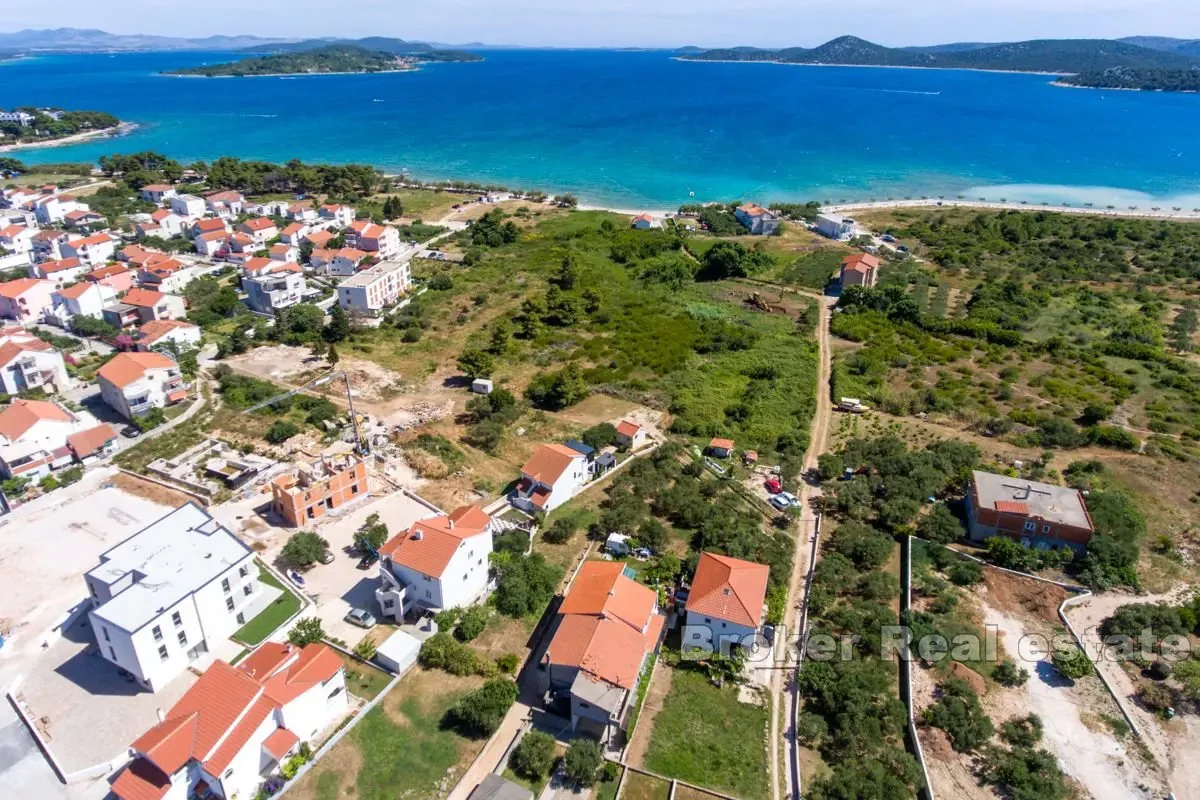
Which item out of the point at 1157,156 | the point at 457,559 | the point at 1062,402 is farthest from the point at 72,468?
the point at 1157,156

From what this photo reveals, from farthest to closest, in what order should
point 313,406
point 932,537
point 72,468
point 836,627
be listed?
1. point 313,406
2. point 72,468
3. point 932,537
4. point 836,627

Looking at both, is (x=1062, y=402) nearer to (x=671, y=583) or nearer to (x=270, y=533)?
(x=671, y=583)

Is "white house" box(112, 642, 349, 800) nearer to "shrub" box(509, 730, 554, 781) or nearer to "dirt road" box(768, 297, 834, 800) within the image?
"shrub" box(509, 730, 554, 781)

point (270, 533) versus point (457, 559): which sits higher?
point (457, 559)

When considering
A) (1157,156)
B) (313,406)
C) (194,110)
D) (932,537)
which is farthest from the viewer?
(194,110)

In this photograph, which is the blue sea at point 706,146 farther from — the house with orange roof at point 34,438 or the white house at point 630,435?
the house with orange roof at point 34,438

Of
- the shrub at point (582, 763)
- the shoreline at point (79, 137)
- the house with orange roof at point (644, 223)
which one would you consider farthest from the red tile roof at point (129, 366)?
the shoreline at point (79, 137)
